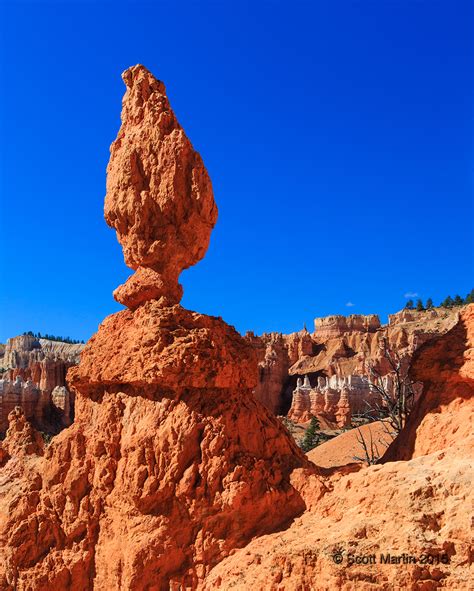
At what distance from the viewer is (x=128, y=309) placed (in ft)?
26.8

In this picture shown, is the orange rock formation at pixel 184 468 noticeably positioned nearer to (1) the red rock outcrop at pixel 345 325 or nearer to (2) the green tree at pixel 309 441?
(2) the green tree at pixel 309 441

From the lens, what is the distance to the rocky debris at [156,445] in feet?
21.2

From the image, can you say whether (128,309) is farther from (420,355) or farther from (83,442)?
(420,355)

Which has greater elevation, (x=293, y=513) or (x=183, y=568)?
Answer: (x=293, y=513)

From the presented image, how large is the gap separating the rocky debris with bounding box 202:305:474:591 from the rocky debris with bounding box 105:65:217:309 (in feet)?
11.3

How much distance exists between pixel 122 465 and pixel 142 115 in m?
4.99

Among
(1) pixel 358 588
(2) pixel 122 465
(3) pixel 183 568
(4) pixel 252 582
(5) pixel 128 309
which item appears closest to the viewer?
(1) pixel 358 588

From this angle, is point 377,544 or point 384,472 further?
point 384,472

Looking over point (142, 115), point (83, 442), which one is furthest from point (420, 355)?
point (142, 115)

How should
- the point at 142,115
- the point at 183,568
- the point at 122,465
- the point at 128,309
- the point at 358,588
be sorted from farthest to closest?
1. the point at 142,115
2. the point at 128,309
3. the point at 122,465
4. the point at 183,568
5. the point at 358,588

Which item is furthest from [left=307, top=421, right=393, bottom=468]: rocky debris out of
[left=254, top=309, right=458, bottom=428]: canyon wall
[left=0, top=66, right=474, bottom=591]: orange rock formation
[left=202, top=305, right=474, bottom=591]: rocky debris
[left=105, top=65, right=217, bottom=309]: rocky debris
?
[left=254, top=309, right=458, bottom=428]: canyon wall

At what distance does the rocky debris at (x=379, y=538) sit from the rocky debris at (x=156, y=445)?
50 cm

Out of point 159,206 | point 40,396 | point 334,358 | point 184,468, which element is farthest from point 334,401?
point 184,468

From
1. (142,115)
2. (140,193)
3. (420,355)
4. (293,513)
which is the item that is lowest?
(293,513)
